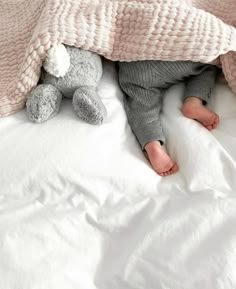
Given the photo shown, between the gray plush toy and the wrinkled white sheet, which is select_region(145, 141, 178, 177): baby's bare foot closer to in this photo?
the wrinkled white sheet

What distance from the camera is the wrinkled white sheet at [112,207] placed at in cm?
69

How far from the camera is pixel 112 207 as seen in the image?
0.80m

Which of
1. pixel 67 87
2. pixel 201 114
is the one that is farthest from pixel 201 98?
pixel 67 87

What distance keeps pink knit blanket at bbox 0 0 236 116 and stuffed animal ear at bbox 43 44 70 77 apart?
15 mm

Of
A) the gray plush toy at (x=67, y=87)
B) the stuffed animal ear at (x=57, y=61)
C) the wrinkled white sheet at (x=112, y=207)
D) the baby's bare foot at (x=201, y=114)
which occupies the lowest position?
the wrinkled white sheet at (x=112, y=207)

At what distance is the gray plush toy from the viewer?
858 mm

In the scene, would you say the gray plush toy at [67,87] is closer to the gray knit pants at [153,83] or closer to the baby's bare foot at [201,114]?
the gray knit pants at [153,83]

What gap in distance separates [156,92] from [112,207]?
1.08 feet

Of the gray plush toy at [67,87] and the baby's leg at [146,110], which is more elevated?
the gray plush toy at [67,87]

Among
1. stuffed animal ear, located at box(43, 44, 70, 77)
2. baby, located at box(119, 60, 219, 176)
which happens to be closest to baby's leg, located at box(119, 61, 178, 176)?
baby, located at box(119, 60, 219, 176)

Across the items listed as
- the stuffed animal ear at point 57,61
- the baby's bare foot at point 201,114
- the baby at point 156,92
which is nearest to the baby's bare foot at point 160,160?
the baby at point 156,92

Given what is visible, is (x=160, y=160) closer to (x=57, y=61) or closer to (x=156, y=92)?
(x=156, y=92)

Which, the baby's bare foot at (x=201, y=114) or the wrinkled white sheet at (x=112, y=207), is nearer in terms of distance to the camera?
the wrinkled white sheet at (x=112, y=207)

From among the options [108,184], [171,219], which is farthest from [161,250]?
[108,184]
